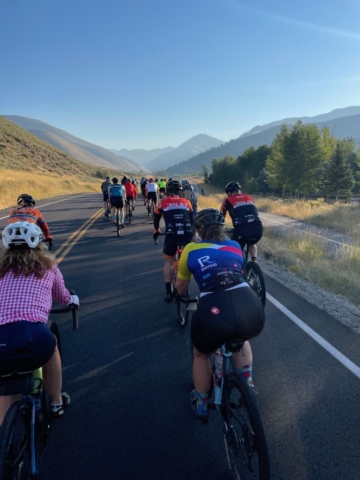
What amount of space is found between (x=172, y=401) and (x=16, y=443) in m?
1.69

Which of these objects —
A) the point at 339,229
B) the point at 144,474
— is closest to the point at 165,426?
the point at 144,474

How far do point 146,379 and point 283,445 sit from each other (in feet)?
5.29

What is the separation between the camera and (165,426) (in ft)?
10.2

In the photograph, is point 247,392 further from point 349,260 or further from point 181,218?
point 349,260

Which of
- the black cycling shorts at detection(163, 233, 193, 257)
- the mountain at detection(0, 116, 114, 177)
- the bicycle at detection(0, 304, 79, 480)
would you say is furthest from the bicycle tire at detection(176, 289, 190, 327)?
the mountain at detection(0, 116, 114, 177)

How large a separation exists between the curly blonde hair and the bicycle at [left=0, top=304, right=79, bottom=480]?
0.71m

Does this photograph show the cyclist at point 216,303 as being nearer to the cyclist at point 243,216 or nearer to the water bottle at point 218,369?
the water bottle at point 218,369

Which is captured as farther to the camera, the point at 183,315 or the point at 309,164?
the point at 309,164

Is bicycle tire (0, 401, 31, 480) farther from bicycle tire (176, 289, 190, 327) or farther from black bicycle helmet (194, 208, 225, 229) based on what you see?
bicycle tire (176, 289, 190, 327)

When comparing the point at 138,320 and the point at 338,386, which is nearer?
the point at 338,386

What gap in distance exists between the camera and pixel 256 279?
5.68 meters

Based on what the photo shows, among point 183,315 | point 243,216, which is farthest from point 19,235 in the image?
point 243,216

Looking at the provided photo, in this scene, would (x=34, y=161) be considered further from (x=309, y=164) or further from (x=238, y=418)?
(x=238, y=418)

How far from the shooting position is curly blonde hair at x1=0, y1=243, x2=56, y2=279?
2.47m
